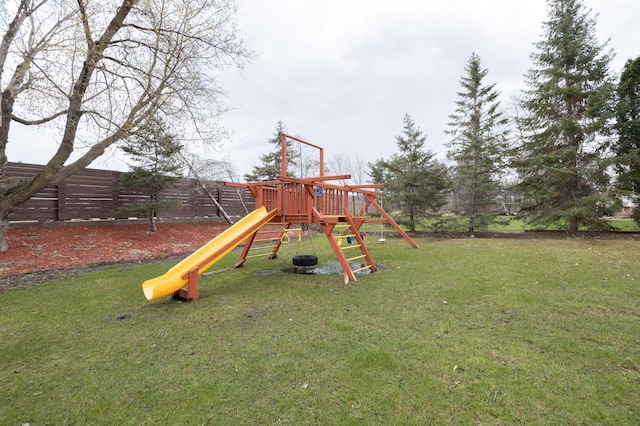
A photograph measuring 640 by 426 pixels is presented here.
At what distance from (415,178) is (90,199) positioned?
13.0 metres

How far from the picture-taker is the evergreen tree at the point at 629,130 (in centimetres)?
962

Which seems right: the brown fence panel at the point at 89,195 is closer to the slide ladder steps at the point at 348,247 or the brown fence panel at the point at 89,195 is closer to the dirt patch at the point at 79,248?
the dirt patch at the point at 79,248

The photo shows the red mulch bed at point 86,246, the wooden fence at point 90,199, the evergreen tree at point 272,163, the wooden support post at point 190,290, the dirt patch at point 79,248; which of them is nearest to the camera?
the wooden support post at point 190,290

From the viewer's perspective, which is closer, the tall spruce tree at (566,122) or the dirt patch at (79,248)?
the dirt patch at (79,248)

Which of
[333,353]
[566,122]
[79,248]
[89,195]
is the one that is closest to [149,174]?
[89,195]

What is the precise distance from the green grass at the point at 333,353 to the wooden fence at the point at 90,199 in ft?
20.5

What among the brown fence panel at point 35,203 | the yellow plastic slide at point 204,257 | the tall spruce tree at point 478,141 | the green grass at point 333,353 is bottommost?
the green grass at point 333,353

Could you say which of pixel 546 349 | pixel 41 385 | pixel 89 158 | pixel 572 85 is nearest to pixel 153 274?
pixel 89 158

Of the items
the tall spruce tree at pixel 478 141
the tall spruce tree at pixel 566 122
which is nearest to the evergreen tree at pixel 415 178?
the tall spruce tree at pixel 478 141

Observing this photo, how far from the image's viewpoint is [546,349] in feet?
8.84

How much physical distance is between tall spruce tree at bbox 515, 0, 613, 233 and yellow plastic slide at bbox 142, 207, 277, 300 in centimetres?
1053

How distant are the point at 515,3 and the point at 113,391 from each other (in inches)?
432

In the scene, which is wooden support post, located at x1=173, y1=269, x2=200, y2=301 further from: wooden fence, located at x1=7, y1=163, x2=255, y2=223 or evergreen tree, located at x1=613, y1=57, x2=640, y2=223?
evergreen tree, located at x1=613, y1=57, x2=640, y2=223

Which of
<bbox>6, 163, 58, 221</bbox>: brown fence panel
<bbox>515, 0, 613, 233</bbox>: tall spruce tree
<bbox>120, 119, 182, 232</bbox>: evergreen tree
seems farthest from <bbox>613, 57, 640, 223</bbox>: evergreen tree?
<bbox>6, 163, 58, 221</bbox>: brown fence panel
